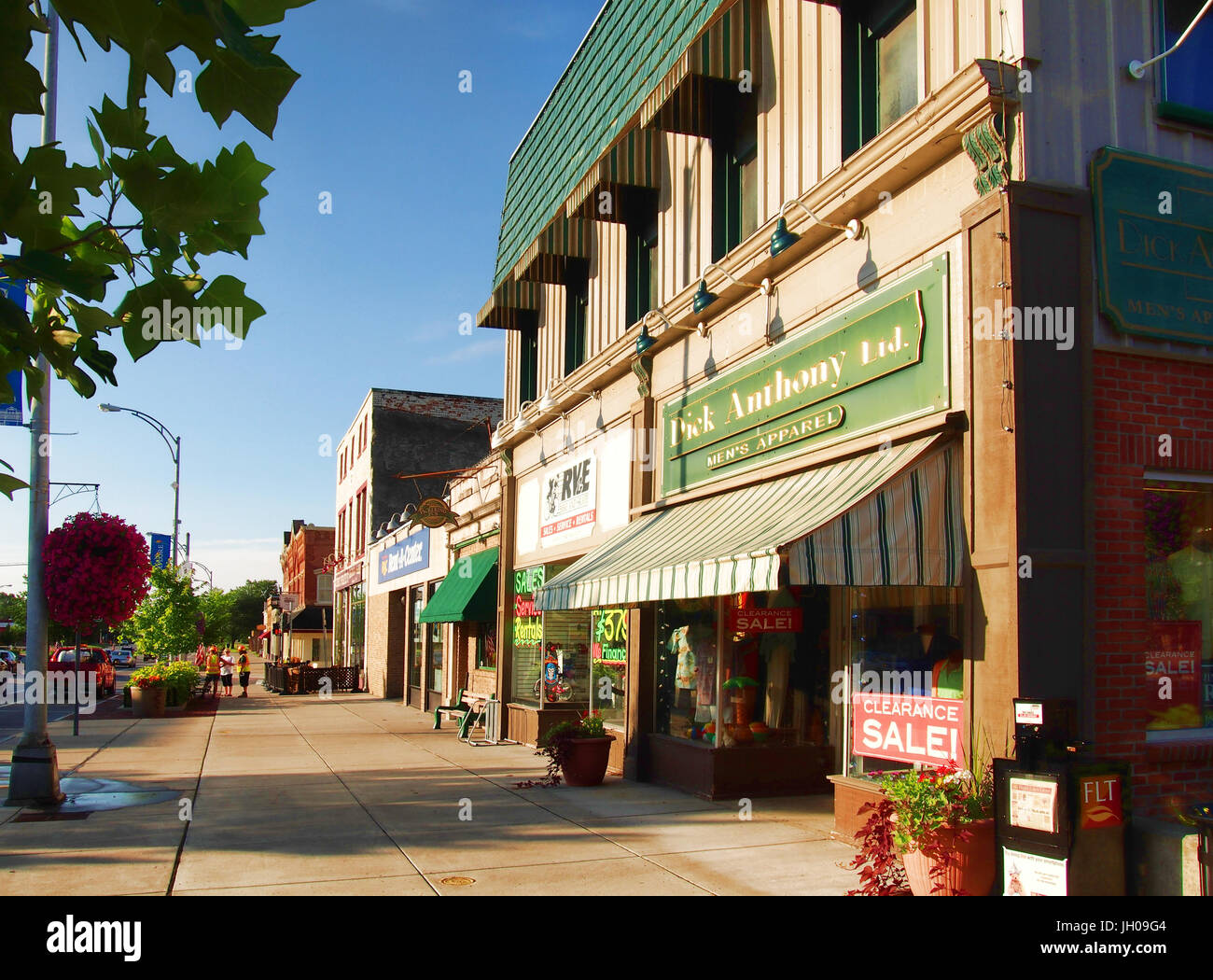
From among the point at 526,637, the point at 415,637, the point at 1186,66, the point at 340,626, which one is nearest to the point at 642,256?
the point at 526,637

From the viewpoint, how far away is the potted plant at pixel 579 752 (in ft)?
40.1

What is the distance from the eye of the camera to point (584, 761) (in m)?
12.3

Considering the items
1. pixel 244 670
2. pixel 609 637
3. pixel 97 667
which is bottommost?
pixel 244 670

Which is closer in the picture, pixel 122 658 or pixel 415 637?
pixel 415 637

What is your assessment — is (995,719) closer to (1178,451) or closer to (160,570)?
(1178,451)

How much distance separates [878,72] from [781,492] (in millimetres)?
3808

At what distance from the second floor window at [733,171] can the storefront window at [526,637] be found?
7.30 metres

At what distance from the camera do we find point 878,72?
9305 millimetres

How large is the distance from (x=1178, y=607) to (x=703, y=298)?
19.2 ft

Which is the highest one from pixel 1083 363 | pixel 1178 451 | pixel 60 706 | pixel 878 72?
pixel 878 72

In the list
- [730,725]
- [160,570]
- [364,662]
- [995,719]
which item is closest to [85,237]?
[995,719]

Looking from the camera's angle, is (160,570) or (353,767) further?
(160,570)
